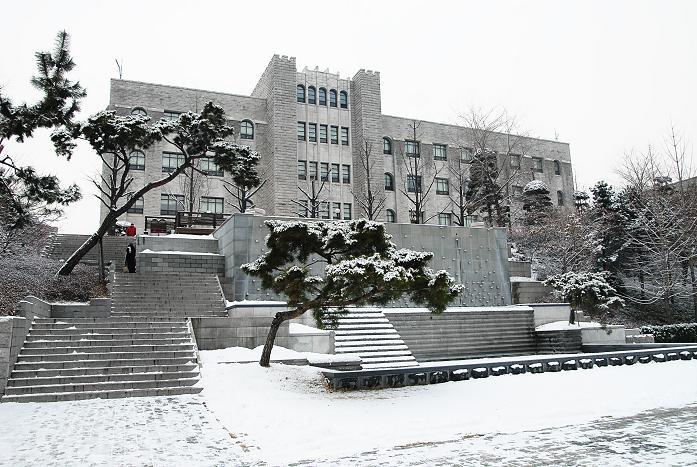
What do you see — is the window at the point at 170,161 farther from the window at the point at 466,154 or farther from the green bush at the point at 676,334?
the green bush at the point at 676,334

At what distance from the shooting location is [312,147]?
41.3 m

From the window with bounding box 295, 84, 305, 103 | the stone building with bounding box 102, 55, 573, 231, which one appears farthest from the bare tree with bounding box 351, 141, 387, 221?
the window with bounding box 295, 84, 305, 103

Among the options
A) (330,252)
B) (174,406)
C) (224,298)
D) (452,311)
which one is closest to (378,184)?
(452,311)

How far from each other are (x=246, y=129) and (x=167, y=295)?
2518cm

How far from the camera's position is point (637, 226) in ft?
104

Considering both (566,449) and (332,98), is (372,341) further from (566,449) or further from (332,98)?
(332,98)

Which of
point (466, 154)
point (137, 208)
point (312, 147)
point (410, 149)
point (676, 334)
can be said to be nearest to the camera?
point (676, 334)

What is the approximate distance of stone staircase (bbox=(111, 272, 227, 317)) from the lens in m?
16.3

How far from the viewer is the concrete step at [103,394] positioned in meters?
9.99

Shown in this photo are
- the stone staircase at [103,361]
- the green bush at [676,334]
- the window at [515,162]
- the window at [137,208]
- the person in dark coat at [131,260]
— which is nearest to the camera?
the stone staircase at [103,361]

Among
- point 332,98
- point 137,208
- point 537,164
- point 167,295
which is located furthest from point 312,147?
point 167,295

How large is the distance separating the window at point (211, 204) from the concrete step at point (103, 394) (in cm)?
2892

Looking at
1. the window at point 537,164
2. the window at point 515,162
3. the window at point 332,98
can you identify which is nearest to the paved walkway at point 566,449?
the window at point 332,98

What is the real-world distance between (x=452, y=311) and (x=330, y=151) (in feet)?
78.2
